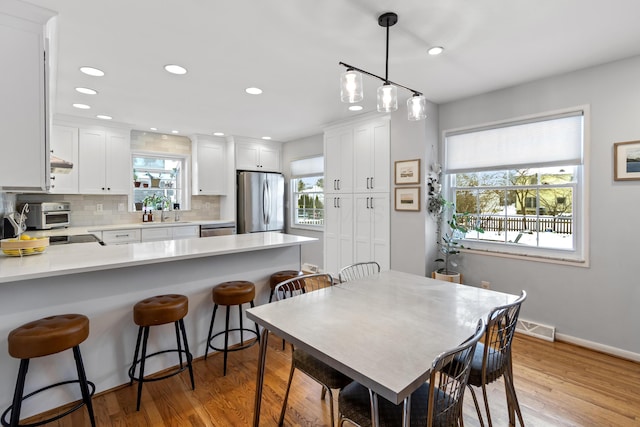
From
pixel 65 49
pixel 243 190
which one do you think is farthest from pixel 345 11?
pixel 243 190

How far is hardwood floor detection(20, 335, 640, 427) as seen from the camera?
183 centimetres

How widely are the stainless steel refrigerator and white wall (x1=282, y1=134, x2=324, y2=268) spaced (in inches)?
10.7

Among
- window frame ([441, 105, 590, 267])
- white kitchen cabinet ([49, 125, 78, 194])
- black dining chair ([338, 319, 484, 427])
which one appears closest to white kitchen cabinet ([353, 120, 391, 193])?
window frame ([441, 105, 590, 267])

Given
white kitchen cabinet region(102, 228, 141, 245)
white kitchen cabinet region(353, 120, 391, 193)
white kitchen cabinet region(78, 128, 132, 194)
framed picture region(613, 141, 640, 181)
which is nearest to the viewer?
framed picture region(613, 141, 640, 181)

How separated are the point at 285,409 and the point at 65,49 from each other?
2.95 metres

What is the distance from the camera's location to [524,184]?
3.13m

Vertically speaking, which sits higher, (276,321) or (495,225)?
(495,225)

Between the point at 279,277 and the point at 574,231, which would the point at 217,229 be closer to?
the point at 279,277

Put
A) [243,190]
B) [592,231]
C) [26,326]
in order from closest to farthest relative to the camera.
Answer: [26,326] < [592,231] < [243,190]

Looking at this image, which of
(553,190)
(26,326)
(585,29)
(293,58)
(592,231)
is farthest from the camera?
(553,190)

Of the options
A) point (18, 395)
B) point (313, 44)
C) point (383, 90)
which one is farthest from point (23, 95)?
point (383, 90)

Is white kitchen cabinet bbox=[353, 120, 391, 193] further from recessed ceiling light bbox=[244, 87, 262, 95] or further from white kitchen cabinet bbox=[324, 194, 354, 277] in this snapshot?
recessed ceiling light bbox=[244, 87, 262, 95]

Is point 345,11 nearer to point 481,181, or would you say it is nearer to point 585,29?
point 585,29

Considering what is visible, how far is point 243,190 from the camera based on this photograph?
538 centimetres
